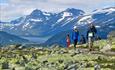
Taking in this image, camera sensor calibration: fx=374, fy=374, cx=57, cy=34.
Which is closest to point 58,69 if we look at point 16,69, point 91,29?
point 16,69

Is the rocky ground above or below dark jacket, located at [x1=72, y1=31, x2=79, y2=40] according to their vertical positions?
above

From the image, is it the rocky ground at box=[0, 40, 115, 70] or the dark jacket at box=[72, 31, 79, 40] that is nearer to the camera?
the rocky ground at box=[0, 40, 115, 70]

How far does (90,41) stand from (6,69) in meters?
28.4

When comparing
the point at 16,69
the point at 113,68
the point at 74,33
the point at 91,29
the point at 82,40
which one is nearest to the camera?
the point at 16,69

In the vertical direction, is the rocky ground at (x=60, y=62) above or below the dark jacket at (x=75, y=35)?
above

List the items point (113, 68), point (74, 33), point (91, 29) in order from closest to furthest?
point (113, 68), point (91, 29), point (74, 33)

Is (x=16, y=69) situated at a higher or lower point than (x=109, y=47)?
higher

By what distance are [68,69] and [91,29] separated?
1054 inches

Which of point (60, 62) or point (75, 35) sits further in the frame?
point (75, 35)

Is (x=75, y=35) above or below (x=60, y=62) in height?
below

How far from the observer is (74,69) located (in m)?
26.8

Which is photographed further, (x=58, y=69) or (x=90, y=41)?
(x=90, y=41)

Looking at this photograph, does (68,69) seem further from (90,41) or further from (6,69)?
(90,41)

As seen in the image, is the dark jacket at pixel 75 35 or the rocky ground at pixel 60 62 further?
the dark jacket at pixel 75 35
